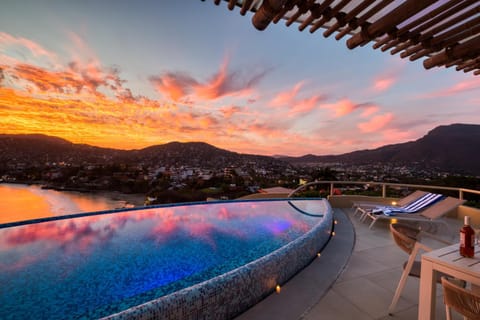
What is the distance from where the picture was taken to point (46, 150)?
16438mm

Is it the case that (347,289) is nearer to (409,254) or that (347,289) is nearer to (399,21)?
(409,254)

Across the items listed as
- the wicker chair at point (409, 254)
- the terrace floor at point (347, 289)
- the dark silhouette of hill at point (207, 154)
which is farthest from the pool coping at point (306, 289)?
the dark silhouette of hill at point (207, 154)

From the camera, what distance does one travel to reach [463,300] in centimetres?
124

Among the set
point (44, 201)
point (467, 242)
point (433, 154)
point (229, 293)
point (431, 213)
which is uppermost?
point (433, 154)

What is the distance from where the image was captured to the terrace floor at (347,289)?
2080 mm

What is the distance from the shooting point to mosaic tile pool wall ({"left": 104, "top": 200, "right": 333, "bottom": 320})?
5.44ft

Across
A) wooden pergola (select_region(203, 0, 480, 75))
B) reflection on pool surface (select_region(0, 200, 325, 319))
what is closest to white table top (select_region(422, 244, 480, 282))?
wooden pergola (select_region(203, 0, 480, 75))

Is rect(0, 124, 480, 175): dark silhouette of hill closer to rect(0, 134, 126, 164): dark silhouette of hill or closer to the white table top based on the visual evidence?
rect(0, 134, 126, 164): dark silhouette of hill

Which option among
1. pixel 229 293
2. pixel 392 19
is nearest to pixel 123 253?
pixel 229 293

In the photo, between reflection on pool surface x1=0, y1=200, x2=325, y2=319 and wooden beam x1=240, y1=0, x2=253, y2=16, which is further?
reflection on pool surface x1=0, y1=200, x2=325, y2=319

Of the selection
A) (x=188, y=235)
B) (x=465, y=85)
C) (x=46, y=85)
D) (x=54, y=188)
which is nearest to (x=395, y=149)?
(x=465, y=85)

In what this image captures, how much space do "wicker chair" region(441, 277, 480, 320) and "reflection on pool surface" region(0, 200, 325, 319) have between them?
3177mm

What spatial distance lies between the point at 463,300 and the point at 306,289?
1.48 m

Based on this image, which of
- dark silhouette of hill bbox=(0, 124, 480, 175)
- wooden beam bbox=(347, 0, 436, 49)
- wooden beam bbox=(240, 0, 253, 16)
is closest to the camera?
wooden beam bbox=(347, 0, 436, 49)
